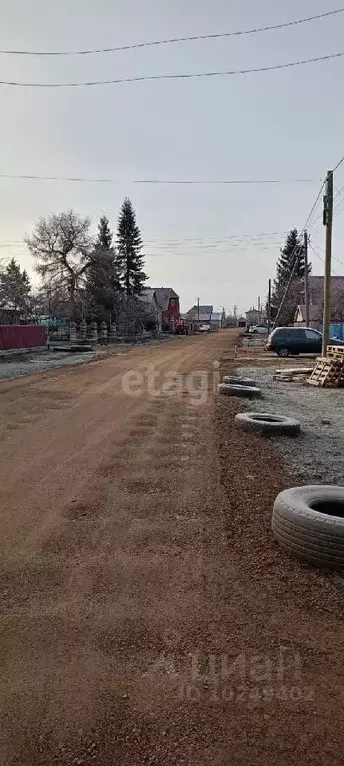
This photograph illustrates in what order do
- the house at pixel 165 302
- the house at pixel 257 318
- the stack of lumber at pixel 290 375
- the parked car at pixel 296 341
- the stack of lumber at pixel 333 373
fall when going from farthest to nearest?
the house at pixel 257 318
the house at pixel 165 302
the parked car at pixel 296 341
the stack of lumber at pixel 290 375
the stack of lumber at pixel 333 373

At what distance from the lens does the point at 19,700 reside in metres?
2.47

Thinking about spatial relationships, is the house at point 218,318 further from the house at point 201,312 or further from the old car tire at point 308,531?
the old car tire at point 308,531

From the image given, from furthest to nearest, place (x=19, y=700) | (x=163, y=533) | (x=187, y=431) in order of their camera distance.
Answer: (x=187, y=431)
(x=163, y=533)
(x=19, y=700)

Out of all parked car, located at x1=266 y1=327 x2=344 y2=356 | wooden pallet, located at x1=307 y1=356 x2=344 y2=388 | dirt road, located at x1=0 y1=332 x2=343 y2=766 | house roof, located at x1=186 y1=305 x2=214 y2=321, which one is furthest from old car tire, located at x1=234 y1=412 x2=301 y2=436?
house roof, located at x1=186 y1=305 x2=214 y2=321

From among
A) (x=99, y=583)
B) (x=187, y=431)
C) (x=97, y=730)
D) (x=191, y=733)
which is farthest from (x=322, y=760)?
(x=187, y=431)

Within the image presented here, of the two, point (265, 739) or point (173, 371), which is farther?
point (173, 371)

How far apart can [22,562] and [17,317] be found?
45.1 m

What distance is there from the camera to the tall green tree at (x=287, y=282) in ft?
231

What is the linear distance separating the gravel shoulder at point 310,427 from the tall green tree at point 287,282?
47.3 m

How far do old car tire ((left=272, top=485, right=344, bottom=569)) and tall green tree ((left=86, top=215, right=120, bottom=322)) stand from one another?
51.5m

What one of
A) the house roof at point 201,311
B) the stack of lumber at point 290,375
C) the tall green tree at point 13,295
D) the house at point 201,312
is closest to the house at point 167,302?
the tall green tree at point 13,295

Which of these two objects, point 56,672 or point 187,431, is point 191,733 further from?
point 187,431

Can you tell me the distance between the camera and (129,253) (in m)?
71.4

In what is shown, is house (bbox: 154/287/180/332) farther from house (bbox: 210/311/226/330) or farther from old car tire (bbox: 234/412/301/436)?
old car tire (bbox: 234/412/301/436)
